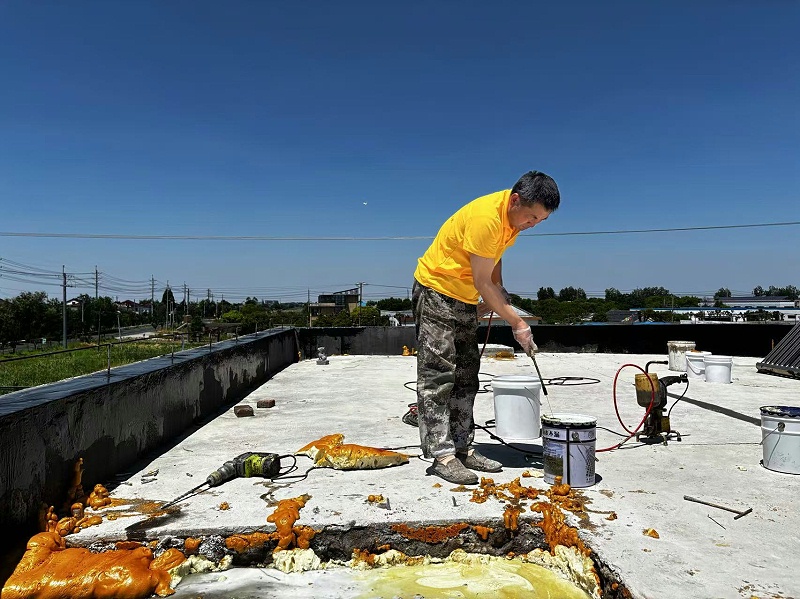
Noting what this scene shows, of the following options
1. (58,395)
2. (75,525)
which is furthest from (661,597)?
(58,395)

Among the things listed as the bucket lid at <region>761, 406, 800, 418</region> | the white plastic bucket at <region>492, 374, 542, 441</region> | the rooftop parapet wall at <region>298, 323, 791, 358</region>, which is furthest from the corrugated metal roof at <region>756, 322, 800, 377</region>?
the white plastic bucket at <region>492, 374, 542, 441</region>

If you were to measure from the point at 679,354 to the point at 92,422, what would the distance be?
8283mm

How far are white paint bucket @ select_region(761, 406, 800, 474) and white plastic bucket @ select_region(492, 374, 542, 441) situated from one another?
4.52ft

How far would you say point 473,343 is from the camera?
351cm

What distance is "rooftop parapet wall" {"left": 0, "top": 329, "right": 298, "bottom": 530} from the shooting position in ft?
8.23

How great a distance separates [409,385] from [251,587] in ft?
17.0

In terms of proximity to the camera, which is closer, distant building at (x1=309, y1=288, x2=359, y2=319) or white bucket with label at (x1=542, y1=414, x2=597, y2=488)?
white bucket with label at (x1=542, y1=414, x2=597, y2=488)

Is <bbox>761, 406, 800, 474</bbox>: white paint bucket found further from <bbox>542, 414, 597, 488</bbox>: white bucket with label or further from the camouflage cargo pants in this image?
the camouflage cargo pants

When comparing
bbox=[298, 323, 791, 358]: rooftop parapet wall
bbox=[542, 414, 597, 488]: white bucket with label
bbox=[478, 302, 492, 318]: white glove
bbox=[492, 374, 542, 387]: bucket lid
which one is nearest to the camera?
bbox=[542, 414, 597, 488]: white bucket with label

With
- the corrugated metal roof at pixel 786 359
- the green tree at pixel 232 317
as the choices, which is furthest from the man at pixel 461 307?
the green tree at pixel 232 317

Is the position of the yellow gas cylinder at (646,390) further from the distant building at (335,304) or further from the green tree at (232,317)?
the green tree at (232,317)

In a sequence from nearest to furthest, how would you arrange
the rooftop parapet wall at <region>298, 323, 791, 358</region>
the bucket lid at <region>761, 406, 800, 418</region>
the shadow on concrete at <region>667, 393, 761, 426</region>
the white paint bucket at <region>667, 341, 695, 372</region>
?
1. the bucket lid at <region>761, 406, 800, 418</region>
2. the shadow on concrete at <region>667, 393, 761, 426</region>
3. the white paint bucket at <region>667, 341, 695, 372</region>
4. the rooftop parapet wall at <region>298, 323, 791, 358</region>

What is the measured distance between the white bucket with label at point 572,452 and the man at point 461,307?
0.42 metres

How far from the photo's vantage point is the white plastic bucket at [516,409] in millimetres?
3951
